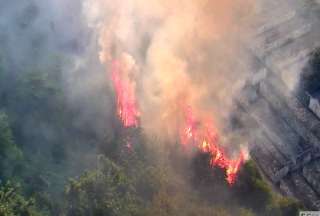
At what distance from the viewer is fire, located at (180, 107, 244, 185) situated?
26.1 metres

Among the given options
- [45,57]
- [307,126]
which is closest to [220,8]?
[307,126]

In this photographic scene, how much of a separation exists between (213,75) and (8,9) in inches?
549

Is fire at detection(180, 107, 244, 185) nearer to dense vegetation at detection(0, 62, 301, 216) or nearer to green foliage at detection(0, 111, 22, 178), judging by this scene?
dense vegetation at detection(0, 62, 301, 216)

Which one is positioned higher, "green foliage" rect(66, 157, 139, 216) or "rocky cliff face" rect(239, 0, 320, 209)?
"rocky cliff face" rect(239, 0, 320, 209)

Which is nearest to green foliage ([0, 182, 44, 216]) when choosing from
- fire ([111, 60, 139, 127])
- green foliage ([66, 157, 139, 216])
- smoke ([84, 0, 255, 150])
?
green foliage ([66, 157, 139, 216])

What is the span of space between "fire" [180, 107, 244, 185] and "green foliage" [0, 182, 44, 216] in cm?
939

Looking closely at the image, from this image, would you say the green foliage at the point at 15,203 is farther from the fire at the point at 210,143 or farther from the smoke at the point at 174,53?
the fire at the point at 210,143

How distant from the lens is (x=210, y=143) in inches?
1082

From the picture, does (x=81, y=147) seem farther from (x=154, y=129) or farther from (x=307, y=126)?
(x=307, y=126)

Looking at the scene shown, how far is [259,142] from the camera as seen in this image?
29047 millimetres

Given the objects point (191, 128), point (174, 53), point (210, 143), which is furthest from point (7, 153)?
point (174, 53)

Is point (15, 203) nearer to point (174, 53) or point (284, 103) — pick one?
point (174, 53)

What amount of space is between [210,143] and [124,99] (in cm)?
558

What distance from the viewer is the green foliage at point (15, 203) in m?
20.9
